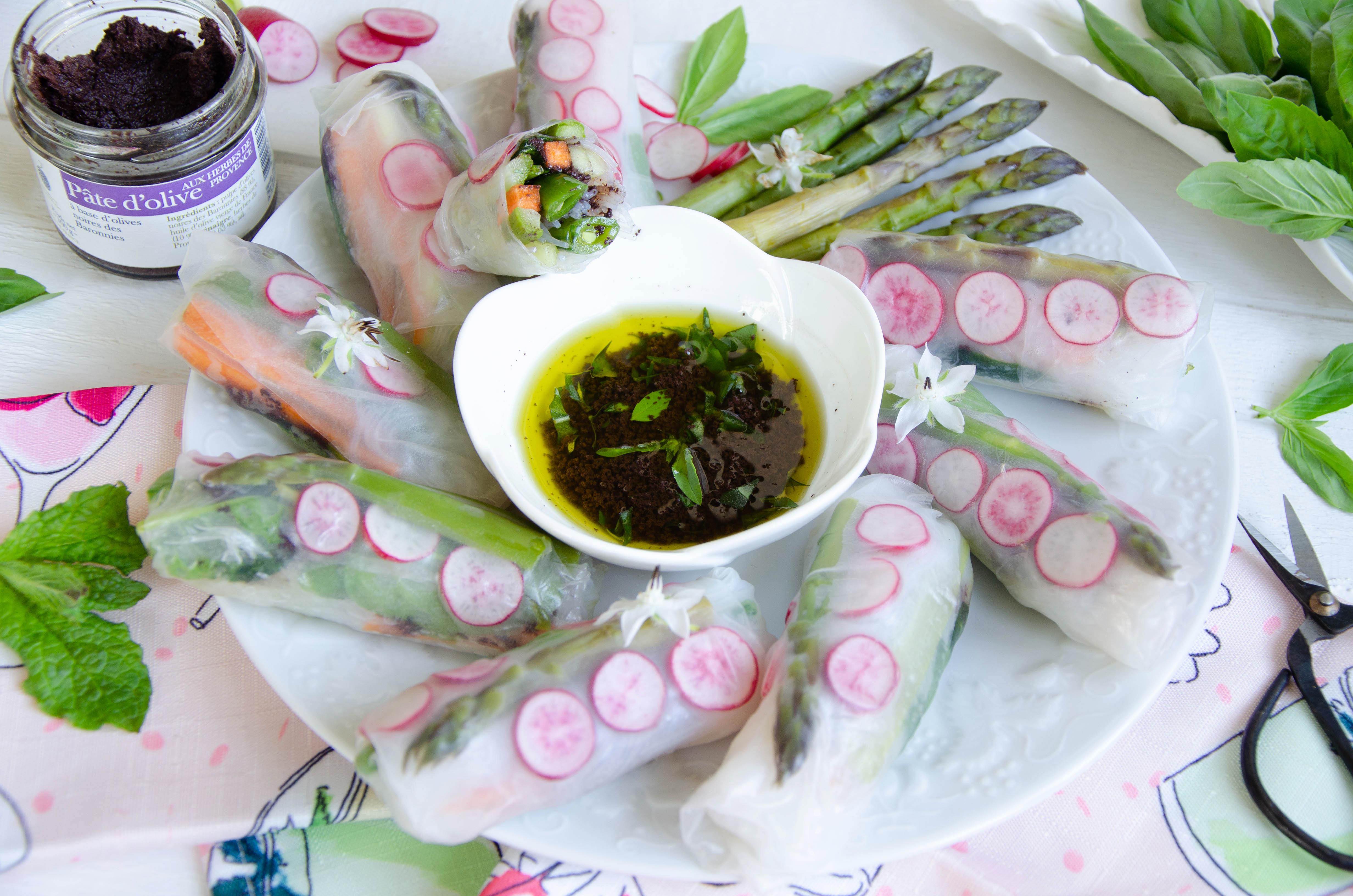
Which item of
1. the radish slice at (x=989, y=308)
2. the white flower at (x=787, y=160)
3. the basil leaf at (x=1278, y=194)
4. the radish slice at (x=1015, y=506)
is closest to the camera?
the radish slice at (x=1015, y=506)

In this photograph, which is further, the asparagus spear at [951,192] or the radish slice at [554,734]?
the asparagus spear at [951,192]

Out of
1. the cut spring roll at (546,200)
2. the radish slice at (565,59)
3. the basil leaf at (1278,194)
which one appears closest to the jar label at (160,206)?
the cut spring roll at (546,200)

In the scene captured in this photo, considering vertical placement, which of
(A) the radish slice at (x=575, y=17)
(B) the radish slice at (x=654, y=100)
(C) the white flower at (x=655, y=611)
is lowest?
(C) the white flower at (x=655, y=611)

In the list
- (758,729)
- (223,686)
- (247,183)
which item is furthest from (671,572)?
(247,183)

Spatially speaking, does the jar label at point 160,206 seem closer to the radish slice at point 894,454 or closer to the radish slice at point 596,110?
the radish slice at point 596,110

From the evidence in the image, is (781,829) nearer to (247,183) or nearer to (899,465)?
(899,465)

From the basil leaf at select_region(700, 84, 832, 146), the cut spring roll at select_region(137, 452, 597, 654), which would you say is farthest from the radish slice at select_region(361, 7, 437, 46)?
the cut spring roll at select_region(137, 452, 597, 654)
